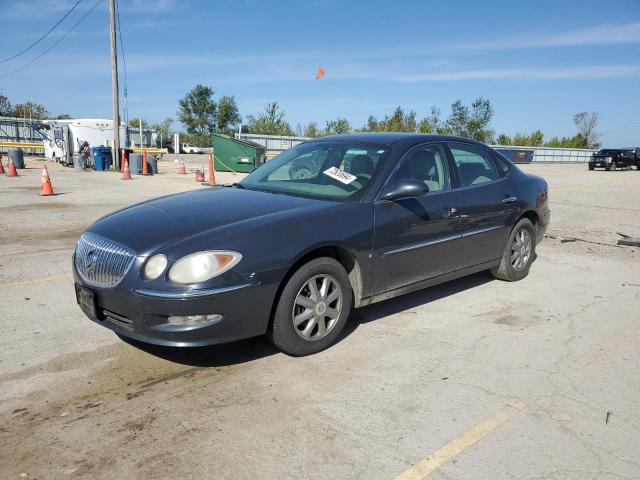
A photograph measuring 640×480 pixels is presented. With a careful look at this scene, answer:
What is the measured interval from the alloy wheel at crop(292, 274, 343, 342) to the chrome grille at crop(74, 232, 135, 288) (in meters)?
1.13

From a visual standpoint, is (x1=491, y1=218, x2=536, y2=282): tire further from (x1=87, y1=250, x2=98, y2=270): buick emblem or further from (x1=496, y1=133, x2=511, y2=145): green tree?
(x1=496, y1=133, x2=511, y2=145): green tree

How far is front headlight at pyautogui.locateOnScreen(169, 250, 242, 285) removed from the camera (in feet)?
10.2

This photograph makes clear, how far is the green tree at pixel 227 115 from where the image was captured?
2915 inches

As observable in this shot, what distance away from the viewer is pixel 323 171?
4.46 m

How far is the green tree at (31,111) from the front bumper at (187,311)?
68.4m

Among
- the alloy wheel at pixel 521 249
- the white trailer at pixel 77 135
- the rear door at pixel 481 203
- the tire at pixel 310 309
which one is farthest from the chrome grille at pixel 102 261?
the white trailer at pixel 77 135

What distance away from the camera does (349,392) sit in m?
3.17

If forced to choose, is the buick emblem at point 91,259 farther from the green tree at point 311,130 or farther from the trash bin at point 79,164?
the green tree at point 311,130

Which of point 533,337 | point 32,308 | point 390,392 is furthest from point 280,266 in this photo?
point 32,308

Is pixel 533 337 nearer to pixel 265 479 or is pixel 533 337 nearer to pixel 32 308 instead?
pixel 265 479

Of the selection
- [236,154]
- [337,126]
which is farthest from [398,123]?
[236,154]

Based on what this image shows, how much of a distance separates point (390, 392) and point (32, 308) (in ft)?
11.0

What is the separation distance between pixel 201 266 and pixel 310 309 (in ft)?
2.83

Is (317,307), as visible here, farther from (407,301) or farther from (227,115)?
(227,115)
